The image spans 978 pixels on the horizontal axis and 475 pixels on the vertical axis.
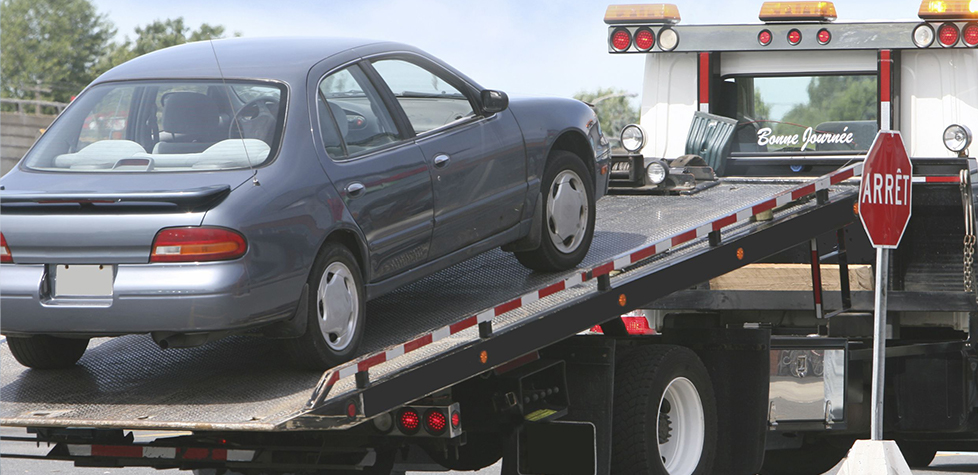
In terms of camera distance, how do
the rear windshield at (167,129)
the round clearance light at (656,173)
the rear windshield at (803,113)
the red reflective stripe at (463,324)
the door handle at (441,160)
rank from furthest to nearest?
1. the rear windshield at (803,113)
2. the round clearance light at (656,173)
3. the door handle at (441,160)
4. the red reflective stripe at (463,324)
5. the rear windshield at (167,129)

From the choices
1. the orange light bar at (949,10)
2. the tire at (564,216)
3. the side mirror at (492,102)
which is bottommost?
the tire at (564,216)

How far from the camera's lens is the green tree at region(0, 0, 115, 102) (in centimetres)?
7862

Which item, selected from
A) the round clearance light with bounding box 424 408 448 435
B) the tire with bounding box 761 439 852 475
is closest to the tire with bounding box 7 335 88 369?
the round clearance light with bounding box 424 408 448 435

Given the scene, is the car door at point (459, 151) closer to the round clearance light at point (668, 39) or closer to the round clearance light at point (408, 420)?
the round clearance light at point (408, 420)

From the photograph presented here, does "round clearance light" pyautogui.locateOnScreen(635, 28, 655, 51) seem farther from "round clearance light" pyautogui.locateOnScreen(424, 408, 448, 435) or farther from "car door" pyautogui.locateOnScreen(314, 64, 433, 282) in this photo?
"round clearance light" pyautogui.locateOnScreen(424, 408, 448, 435)

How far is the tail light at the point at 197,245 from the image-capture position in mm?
4621

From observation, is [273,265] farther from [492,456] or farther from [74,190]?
[492,456]

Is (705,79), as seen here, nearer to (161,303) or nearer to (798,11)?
(798,11)

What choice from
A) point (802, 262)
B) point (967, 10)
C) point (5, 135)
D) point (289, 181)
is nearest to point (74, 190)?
point (289, 181)

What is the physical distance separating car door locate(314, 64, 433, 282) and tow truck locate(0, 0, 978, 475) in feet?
1.26

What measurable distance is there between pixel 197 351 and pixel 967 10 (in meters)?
5.88

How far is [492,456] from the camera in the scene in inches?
235

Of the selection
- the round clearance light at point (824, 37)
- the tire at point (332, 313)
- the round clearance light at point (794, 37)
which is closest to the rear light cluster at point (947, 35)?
the round clearance light at point (824, 37)

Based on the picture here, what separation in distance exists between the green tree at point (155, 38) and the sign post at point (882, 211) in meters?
78.7
